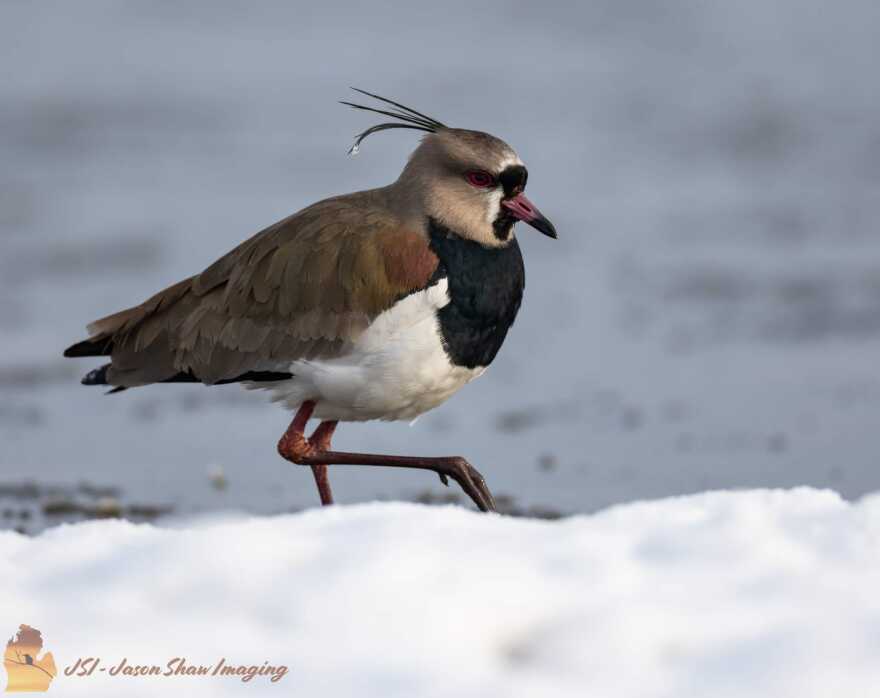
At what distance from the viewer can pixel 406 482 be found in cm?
713

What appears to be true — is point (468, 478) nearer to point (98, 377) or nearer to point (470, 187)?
point (470, 187)

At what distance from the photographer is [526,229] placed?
12.4 m

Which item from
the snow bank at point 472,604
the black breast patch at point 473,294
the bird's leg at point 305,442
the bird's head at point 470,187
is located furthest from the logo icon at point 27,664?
the bird's head at point 470,187

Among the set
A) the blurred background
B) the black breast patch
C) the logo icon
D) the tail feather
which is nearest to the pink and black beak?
the black breast patch

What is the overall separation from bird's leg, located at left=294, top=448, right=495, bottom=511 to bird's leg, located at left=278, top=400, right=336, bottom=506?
0.02 metres

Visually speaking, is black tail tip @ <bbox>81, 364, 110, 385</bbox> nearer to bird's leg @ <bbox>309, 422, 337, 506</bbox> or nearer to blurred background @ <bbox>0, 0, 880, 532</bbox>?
bird's leg @ <bbox>309, 422, 337, 506</bbox>

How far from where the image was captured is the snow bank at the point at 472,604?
2951 millimetres

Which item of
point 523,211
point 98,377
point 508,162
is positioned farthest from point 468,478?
point 98,377

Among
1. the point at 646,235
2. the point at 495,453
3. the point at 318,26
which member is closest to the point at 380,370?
the point at 495,453

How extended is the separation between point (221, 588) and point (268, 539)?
21cm

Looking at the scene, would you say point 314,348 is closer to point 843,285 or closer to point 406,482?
point 406,482

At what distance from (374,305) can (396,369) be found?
24cm

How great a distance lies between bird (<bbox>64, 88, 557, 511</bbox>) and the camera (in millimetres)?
4926

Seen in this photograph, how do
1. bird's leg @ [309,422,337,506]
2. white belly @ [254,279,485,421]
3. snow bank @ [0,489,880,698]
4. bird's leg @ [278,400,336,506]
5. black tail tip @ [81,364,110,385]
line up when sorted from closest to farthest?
snow bank @ [0,489,880,698], white belly @ [254,279,485,421], bird's leg @ [278,400,336,506], bird's leg @ [309,422,337,506], black tail tip @ [81,364,110,385]
